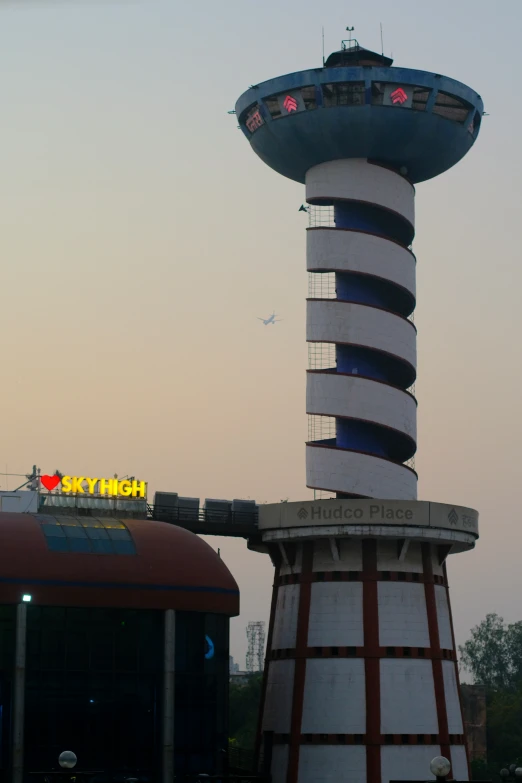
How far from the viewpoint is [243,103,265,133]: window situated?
350 feet

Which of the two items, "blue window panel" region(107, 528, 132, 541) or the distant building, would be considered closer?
"blue window panel" region(107, 528, 132, 541)

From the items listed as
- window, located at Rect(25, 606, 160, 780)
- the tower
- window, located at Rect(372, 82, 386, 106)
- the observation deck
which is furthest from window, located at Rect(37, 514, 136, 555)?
window, located at Rect(372, 82, 386, 106)

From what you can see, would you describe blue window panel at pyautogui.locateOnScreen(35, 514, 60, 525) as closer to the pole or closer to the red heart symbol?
the red heart symbol

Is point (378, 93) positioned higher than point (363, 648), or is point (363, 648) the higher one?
point (378, 93)

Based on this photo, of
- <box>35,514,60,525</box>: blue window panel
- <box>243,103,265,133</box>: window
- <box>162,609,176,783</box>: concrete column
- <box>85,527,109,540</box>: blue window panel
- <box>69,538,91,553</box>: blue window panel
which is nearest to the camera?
<box>162,609,176,783</box>: concrete column

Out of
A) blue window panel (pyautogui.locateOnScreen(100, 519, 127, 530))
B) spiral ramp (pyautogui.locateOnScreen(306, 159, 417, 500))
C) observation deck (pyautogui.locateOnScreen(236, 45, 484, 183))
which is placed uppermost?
observation deck (pyautogui.locateOnScreen(236, 45, 484, 183))

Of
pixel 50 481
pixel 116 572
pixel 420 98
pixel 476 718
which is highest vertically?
pixel 420 98

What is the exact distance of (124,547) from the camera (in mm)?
88000

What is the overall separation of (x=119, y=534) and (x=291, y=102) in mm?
33964

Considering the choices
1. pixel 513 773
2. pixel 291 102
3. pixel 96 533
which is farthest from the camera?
pixel 291 102

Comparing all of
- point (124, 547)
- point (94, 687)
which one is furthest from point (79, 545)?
point (94, 687)

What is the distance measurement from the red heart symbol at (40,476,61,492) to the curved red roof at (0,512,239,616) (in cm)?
353

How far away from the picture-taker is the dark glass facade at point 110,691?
8306 centimetres

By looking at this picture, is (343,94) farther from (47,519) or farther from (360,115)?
(47,519)
